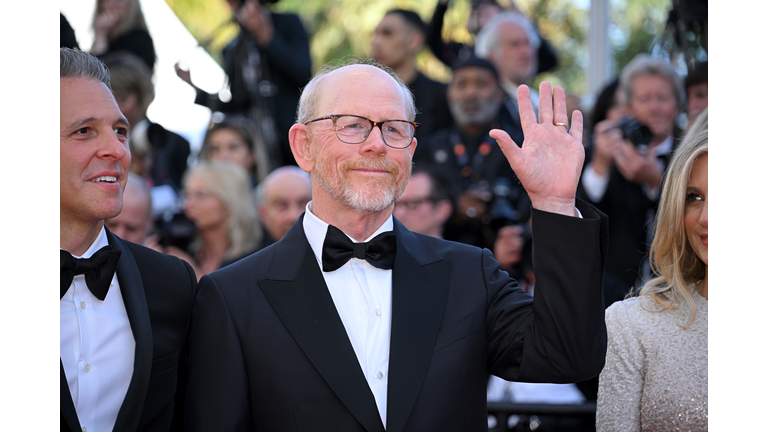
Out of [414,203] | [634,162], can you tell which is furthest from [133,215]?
[634,162]

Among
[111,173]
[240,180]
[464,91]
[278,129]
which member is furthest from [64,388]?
[278,129]

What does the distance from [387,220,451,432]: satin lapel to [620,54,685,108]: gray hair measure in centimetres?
276

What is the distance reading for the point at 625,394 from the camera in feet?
8.17

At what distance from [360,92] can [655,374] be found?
1.33 meters

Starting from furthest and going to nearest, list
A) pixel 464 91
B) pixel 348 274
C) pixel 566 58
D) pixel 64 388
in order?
pixel 566 58 < pixel 464 91 < pixel 348 274 < pixel 64 388

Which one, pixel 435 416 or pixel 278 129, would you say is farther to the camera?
pixel 278 129

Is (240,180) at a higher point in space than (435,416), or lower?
higher

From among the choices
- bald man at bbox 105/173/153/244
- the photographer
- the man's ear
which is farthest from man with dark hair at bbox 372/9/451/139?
the man's ear

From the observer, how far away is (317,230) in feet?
7.64

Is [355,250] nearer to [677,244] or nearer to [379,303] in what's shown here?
[379,303]

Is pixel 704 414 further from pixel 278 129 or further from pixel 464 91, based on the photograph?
pixel 278 129

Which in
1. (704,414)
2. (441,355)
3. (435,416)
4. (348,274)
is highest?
(348,274)

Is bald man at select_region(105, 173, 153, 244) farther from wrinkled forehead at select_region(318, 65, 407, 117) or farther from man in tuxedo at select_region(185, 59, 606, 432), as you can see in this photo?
wrinkled forehead at select_region(318, 65, 407, 117)

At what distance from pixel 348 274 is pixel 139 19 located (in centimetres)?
400
